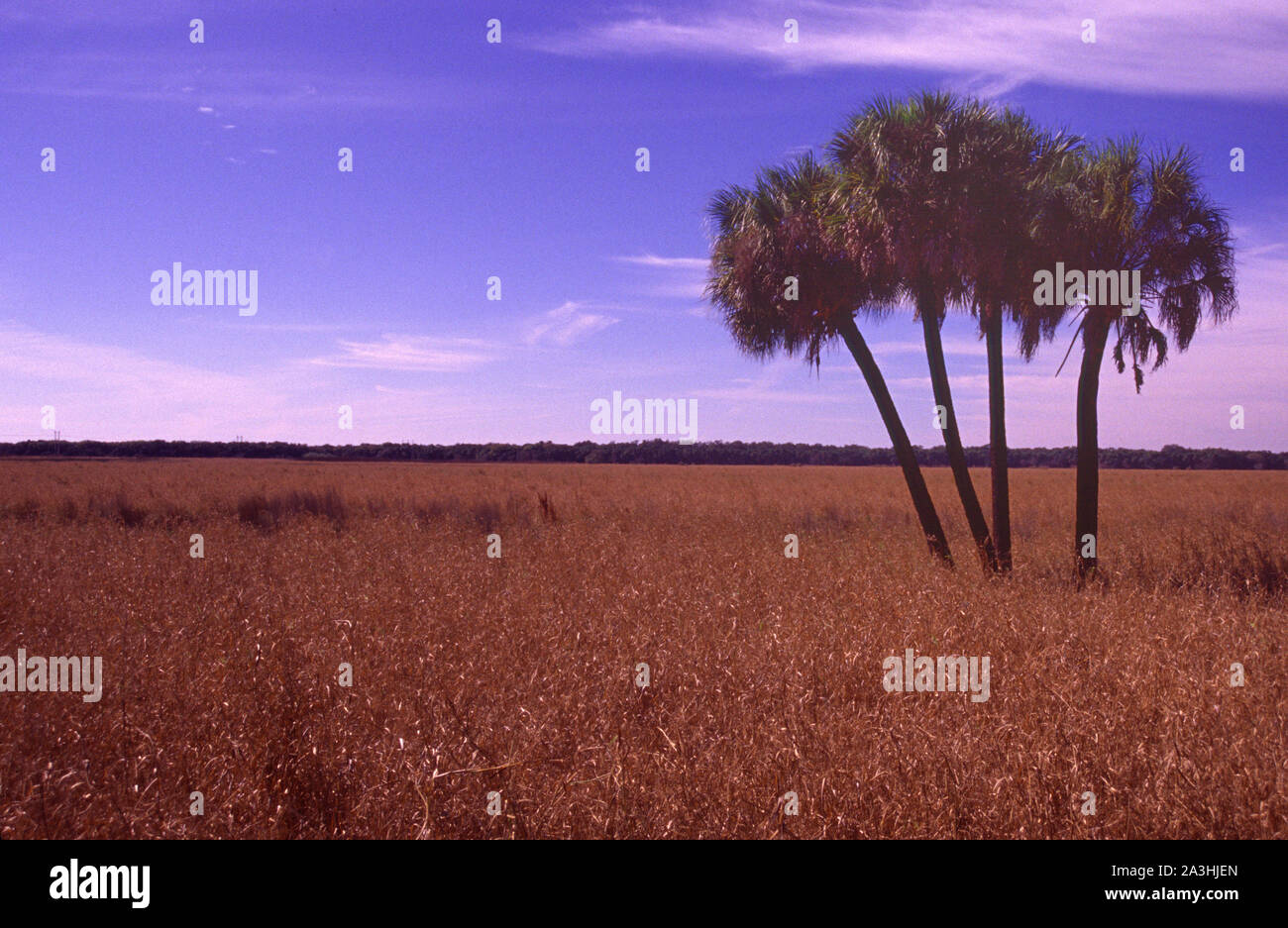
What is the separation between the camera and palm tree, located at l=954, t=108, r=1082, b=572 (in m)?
10.8

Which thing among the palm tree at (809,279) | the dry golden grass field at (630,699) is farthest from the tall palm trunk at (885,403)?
the dry golden grass field at (630,699)

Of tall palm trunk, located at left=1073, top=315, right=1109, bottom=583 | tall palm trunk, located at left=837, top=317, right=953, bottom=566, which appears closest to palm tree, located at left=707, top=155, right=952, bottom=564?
tall palm trunk, located at left=837, top=317, right=953, bottom=566

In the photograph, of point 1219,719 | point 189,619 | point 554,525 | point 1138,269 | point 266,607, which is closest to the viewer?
point 1219,719

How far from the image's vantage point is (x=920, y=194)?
1098 centimetres

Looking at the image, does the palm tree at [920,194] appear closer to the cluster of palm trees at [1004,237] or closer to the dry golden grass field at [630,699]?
the cluster of palm trees at [1004,237]

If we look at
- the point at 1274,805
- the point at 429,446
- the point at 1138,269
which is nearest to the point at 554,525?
the point at 1138,269

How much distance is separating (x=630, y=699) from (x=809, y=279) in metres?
9.77

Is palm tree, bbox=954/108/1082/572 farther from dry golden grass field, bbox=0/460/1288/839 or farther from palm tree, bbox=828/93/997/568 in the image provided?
dry golden grass field, bbox=0/460/1288/839

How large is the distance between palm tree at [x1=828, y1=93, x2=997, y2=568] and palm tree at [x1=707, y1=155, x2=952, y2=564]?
722 millimetres

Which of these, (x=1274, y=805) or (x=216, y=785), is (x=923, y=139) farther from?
(x=216, y=785)

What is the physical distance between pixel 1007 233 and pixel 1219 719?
28.1ft

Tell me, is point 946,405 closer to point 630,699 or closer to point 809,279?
point 809,279
